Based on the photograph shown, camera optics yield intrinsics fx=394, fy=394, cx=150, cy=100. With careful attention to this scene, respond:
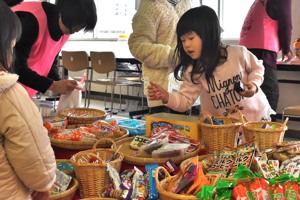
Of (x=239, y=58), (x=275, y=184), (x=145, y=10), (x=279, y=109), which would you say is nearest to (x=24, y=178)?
(x=275, y=184)

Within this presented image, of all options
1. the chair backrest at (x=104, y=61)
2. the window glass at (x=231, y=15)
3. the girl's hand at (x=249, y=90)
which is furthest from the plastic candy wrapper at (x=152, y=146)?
the window glass at (x=231, y=15)

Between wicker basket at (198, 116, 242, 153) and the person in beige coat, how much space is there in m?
0.71

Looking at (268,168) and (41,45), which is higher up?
(41,45)

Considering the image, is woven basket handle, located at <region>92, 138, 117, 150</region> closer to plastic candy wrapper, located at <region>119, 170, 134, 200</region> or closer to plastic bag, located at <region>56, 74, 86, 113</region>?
plastic candy wrapper, located at <region>119, 170, 134, 200</region>

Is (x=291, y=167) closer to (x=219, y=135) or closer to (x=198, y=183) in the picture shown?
(x=198, y=183)

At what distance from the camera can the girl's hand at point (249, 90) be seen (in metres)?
1.71

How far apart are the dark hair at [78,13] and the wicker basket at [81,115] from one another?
1.53 feet

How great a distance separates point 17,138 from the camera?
0.96 metres

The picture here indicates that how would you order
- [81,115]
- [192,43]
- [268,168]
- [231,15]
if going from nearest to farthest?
[268,168] → [192,43] → [81,115] → [231,15]

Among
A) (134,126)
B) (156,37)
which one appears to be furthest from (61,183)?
(156,37)

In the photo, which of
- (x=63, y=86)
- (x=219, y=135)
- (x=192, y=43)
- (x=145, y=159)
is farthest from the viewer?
(x=63, y=86)

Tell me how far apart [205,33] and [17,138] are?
1105mm

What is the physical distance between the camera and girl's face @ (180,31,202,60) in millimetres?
1802

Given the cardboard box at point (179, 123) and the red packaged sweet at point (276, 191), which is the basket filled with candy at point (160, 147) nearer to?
the cardboard box at point (179, 123)
